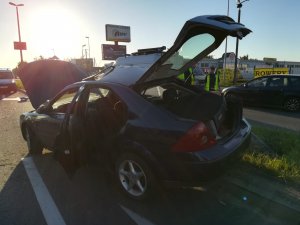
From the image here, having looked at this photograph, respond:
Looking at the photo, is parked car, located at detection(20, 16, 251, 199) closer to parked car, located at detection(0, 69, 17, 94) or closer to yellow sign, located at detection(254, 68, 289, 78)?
parked car, located at detection(0, 69, 17, 94)

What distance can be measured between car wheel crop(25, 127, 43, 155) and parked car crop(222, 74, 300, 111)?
8.73m

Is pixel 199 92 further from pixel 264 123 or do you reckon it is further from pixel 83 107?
pixel 264 123

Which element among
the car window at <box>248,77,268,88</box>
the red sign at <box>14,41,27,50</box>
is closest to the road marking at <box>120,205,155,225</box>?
the car window at <box>248,77,268,88</box>

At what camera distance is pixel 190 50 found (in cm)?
437

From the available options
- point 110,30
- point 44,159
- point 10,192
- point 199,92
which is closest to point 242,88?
point 199,92

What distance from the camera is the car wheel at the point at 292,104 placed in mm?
10844

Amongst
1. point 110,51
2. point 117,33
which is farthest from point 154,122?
point 110,51

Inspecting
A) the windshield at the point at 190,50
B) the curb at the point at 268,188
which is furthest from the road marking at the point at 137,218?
the windshield at the point at 190,50

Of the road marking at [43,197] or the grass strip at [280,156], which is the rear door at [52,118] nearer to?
the road marking at [43,197]

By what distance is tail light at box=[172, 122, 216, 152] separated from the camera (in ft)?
10.5

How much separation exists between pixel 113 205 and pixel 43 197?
3.26 feet

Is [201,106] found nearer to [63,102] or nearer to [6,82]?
[63,102]

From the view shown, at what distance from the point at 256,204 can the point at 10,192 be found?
3.29 metres

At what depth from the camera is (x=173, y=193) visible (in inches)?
154
